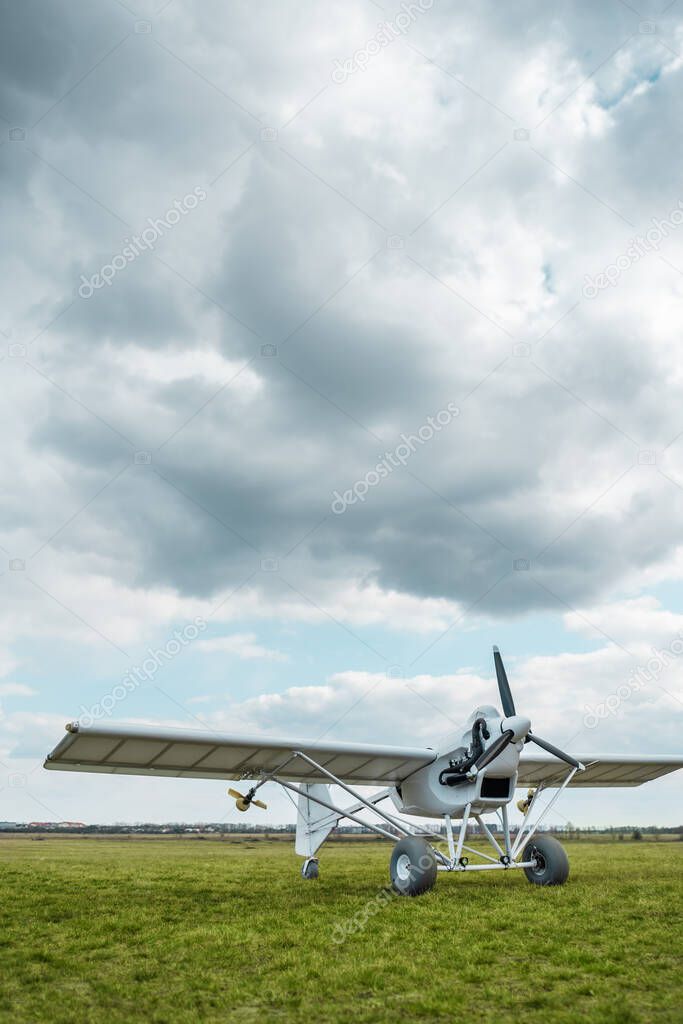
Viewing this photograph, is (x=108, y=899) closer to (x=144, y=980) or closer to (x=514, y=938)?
(x=144, y=980)

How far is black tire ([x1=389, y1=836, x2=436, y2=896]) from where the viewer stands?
14.0 metres

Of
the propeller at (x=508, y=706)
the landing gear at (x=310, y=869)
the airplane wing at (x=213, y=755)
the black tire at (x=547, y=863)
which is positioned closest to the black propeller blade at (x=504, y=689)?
the propeller at (x=508, y=706)

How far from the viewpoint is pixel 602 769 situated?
22.3 meters

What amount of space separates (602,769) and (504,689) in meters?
8.89

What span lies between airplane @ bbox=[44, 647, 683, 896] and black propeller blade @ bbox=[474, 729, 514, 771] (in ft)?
0.07

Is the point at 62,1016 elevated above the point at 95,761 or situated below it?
below

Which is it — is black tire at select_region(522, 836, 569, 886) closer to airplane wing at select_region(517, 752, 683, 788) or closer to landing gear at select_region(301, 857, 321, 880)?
airplane wing at select_region(517, 752, 683, 788)

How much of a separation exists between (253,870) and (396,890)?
11698 mm

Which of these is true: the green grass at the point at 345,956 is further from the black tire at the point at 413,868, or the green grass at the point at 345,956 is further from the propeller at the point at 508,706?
the propeller at the point at 508,706

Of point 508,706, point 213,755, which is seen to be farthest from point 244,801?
point 508,706

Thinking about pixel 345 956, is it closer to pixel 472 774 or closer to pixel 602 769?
pixel 472 774

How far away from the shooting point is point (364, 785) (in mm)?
19391

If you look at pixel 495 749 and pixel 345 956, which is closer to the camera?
pixel 345 956

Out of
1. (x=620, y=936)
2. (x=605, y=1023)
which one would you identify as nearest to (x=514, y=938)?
(x=620, y=936)
